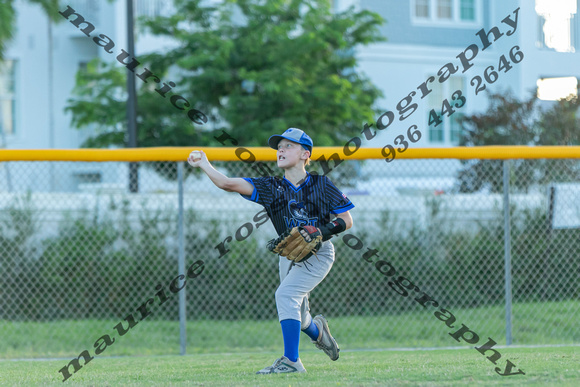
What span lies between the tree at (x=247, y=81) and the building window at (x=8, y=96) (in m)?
5.72

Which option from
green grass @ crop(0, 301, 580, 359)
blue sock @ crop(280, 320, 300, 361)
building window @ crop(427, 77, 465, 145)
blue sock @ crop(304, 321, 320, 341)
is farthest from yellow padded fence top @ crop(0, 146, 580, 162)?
building window @ crop(427, 77, 465, 145)

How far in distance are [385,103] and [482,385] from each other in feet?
52.6

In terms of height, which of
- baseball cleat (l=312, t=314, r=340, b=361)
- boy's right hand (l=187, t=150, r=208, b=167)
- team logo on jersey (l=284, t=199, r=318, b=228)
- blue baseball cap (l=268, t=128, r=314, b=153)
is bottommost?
baseball cleat (l=312, t=314, r=340, b=361)

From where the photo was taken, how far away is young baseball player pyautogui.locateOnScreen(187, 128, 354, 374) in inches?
193

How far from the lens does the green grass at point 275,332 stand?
7.85 m

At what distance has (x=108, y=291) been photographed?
8.30 m

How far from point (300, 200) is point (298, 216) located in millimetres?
107

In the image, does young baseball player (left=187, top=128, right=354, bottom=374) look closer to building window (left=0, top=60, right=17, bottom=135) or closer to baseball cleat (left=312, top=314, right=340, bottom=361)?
baseball cleat (left=312, top=314, right=340, bottom=361)

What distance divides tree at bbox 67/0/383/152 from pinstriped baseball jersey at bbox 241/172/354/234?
31.0 feet

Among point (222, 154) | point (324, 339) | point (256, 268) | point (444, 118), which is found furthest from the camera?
point (444, 118)

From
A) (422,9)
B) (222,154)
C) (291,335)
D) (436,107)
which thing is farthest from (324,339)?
(422,9)

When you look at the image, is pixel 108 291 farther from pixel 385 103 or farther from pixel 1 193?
pixel 385 103

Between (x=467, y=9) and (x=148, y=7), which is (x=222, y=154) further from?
(x=467, y=9)

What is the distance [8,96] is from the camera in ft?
70.0
